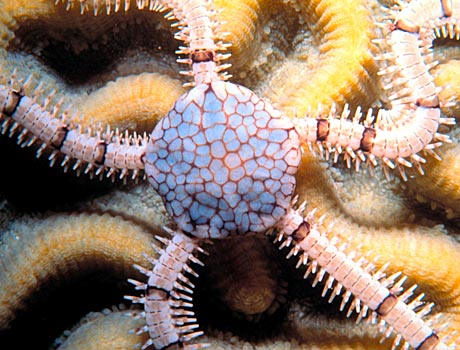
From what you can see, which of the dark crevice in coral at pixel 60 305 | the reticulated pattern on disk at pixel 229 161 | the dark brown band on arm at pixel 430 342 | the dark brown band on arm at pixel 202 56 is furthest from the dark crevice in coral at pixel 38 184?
the dark brown band on arm at pixel 430 342

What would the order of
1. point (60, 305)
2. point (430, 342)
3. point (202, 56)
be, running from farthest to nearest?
1. point (60, 305)
2. point (202, 56)
3. point (430, 342)

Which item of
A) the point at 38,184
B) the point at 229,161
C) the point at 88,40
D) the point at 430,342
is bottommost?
the point at 430,342

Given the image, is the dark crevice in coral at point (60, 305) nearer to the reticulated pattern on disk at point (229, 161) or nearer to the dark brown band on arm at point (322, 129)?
the reticulated pattern on disk at point (229, 161)

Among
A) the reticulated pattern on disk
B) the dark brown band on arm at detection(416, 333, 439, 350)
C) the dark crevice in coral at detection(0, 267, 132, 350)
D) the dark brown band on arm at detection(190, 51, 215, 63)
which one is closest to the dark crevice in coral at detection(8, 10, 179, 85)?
the dark brown band on arm at detection(190, 51, 215, 63)

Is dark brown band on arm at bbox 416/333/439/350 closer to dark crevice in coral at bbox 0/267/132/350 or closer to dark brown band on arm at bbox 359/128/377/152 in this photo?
dark brown band on arm at bbox 359/128/377/152

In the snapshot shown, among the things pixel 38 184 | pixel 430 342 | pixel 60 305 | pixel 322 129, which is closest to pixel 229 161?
pixel 322 129

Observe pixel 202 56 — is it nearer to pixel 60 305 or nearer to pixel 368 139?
pixel 368 139

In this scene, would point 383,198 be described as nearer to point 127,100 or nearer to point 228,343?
point 228,343

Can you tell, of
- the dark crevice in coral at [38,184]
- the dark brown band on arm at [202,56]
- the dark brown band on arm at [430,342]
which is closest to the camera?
the dark brown band on arm at [430,342]

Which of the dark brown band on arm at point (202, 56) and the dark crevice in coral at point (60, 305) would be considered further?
the dark crevice in coral at point (60, 305)
